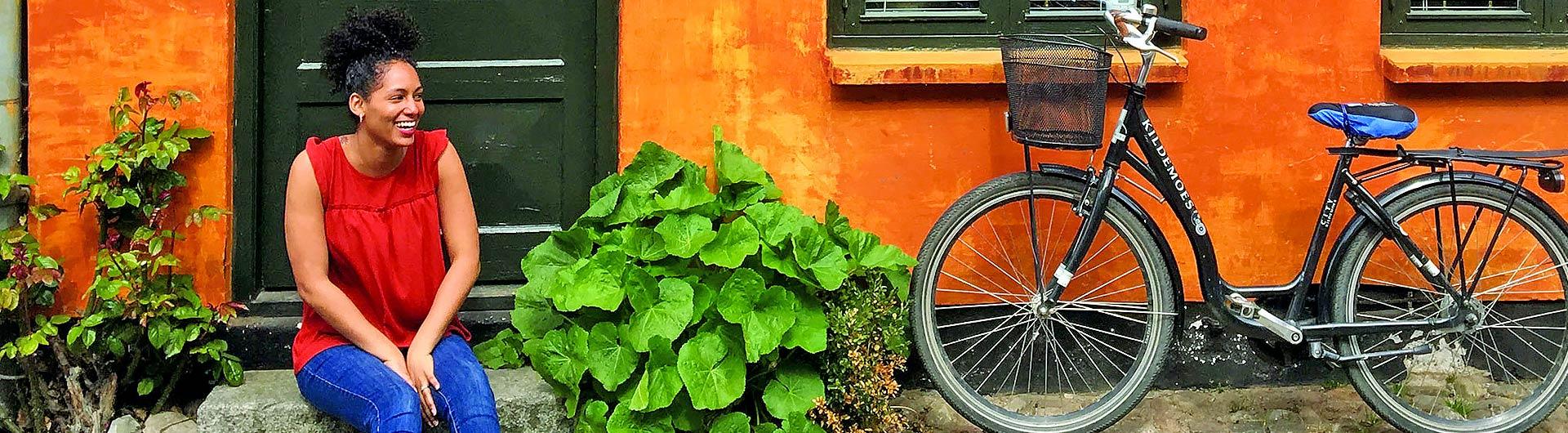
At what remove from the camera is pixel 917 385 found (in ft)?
16.6

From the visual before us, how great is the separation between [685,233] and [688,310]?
0.96ft

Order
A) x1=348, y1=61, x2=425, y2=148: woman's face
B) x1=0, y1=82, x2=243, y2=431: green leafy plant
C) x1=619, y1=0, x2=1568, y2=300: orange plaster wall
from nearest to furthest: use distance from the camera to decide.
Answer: x1=348, y1=61, x2=425, y2=148: woman's face → x1=0, y1=82, x2=243, y2=431: green leafy plant → x1=619, y1=0, x2=1568, y2=300: orange plaster wall

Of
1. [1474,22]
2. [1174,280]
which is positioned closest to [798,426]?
[1174,280]

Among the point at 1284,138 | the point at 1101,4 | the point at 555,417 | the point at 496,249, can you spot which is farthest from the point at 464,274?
the point at 1284,138

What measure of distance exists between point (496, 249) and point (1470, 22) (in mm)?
3380

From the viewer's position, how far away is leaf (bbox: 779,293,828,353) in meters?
4.21

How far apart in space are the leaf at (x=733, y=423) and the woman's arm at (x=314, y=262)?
2.90 feet

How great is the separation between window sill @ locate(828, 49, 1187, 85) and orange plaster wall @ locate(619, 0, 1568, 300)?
8 cm

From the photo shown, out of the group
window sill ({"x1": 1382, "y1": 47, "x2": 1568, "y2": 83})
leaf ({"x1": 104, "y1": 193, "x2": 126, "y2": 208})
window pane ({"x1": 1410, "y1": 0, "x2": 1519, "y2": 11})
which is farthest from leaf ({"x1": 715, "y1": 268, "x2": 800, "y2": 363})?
window pane ({"x1": 1410, "y1": 0, "x2": 1519, "y2": 11})

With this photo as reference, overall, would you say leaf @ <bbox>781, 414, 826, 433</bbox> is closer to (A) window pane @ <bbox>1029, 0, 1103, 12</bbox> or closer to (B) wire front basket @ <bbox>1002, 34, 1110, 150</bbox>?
(B) wire front basket @ <bbox>1002, 34, 1110, 150</bbox>

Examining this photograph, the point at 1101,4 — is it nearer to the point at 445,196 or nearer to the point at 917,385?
the point at 917,385

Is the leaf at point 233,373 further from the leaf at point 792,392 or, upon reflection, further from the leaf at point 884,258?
the leaf at point 884,258

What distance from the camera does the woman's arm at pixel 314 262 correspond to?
3.91 m

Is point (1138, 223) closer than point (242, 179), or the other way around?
point (1138, 223)
